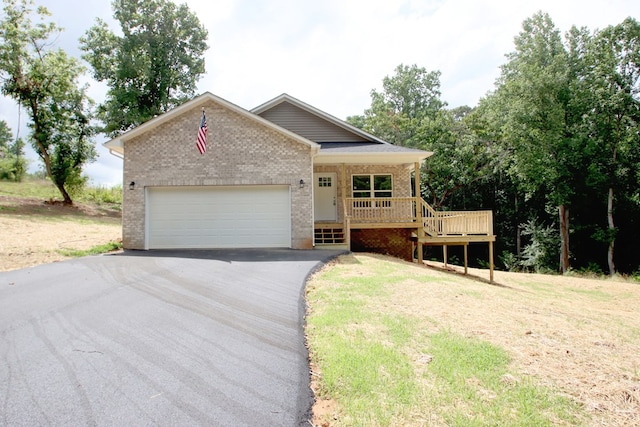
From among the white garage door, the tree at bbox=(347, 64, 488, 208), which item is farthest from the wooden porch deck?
the tree at bbox=(347, 64, 488, 208)

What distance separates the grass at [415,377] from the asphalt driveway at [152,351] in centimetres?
34

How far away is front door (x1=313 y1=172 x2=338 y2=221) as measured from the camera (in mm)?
17016

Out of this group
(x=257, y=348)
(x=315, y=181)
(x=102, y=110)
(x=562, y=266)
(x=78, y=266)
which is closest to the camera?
(x=257, y=348)

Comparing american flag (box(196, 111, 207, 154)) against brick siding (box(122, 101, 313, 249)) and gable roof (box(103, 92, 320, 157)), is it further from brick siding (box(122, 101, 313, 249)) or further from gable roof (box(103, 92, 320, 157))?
gable roof (box(103, 92, 320, 157))

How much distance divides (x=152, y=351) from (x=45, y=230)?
584 inches

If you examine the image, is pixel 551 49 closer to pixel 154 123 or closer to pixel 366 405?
pixel 154 123

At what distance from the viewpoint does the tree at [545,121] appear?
2208 cm

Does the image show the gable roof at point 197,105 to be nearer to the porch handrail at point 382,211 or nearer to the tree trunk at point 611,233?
the porch handrail at point 382,211

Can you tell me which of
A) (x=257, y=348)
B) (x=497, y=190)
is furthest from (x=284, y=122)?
(x=497, y=190)

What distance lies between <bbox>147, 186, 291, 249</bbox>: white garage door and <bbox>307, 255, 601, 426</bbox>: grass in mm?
7729

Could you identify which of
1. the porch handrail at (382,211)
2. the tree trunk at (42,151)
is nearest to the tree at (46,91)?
the tree trunk at (42,151)

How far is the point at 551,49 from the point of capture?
76.7 ft

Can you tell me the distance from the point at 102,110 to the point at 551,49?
1167 inches

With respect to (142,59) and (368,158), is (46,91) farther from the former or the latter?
(368,158)
